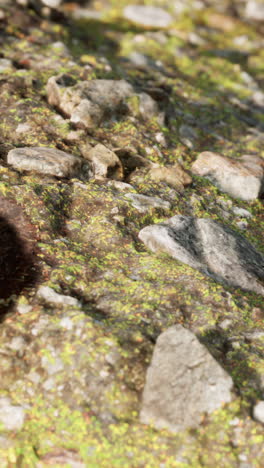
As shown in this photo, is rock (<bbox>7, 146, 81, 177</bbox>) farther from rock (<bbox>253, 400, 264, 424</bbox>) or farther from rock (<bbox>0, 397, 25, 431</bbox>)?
rock (<bbox>253, 400, 264, 424</bbox>)

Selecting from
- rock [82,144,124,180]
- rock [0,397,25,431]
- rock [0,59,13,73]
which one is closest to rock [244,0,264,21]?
rock [0,59,13,73]

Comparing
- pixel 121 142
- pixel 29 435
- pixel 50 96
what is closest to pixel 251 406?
pixel 29 435

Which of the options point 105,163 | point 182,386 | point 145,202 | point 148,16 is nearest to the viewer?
point 182,386

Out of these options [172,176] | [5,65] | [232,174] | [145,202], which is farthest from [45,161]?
[5,65]

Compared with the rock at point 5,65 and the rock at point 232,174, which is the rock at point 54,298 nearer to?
the rock at point 232,174

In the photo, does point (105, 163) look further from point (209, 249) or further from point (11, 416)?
point (11, 416)
